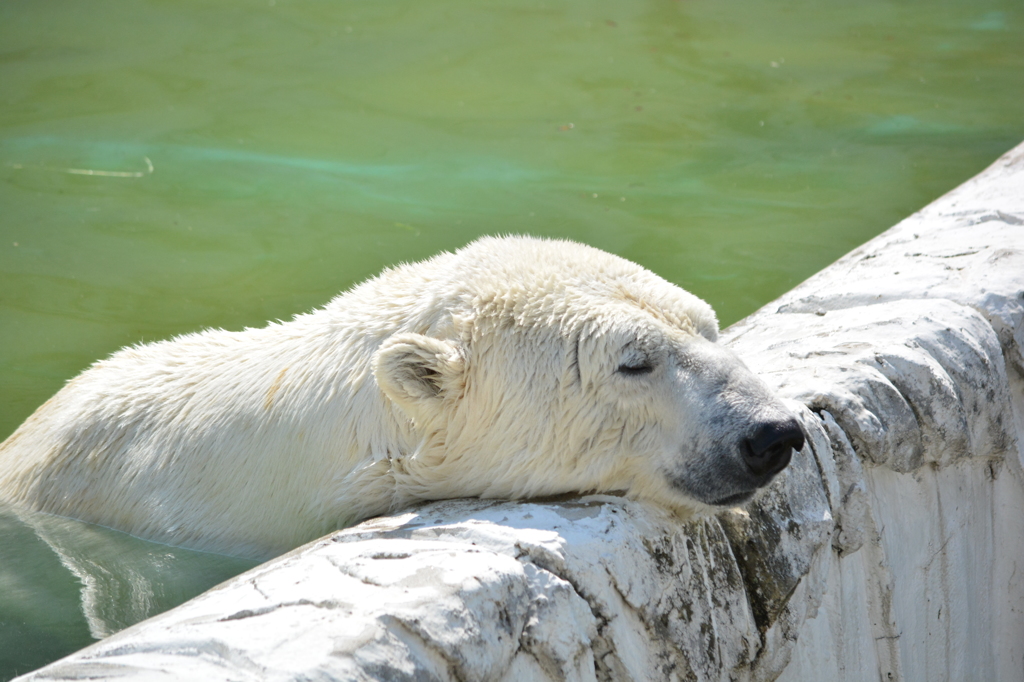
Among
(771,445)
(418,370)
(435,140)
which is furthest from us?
(435,140)

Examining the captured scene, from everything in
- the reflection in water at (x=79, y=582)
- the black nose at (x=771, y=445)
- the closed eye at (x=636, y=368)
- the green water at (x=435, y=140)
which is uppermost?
the green water at (x=435, y=140)

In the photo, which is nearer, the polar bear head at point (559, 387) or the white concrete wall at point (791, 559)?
the white concrete wall at point (791, 559)

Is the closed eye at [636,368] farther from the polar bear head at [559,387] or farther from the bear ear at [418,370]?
the bear ear at [418,370]

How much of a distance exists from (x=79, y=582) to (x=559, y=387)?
1.37m

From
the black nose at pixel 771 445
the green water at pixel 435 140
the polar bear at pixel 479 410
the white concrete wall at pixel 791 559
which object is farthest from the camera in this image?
the green water at pixel 435 140

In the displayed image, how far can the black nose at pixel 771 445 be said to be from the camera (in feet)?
6.93

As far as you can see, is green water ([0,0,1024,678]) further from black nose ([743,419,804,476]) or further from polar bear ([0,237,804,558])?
black nose ([743,419,804,476])

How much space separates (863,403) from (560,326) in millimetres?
1141

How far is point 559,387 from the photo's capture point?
2.30m

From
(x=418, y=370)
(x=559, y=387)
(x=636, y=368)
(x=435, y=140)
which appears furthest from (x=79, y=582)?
(x=435, y=140)

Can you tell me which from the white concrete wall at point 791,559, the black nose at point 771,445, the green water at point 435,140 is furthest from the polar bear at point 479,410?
the green water at point 435,140

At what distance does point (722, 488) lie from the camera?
220 centimetres

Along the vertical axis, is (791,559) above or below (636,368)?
below

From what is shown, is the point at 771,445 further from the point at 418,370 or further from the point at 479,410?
the point at 418,370
